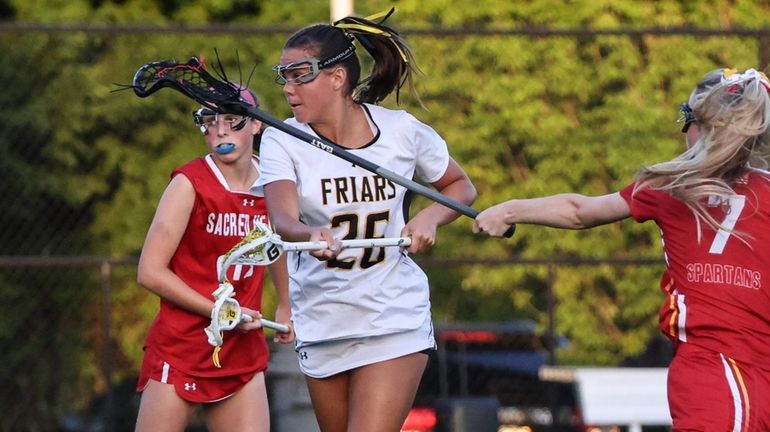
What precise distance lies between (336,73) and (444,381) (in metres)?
4.85

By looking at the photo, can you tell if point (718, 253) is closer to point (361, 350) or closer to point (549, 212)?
point (549, 212)

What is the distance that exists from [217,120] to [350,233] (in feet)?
2.99

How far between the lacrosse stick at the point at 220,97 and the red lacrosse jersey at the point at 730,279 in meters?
0.85

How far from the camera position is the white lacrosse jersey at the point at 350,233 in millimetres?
4996

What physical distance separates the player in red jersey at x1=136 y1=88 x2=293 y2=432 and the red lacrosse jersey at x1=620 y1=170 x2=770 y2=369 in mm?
1725

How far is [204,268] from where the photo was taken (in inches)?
217

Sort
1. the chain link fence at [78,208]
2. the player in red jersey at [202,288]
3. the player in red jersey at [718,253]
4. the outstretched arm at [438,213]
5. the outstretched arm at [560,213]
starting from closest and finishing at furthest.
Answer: the player in red jersey at [718,253]
the outstretched arm at [560,213]
the outstretched arm at [438,213]
the player in red jersey at [202,288]
the chain link fence at [78,208]

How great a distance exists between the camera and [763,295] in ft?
14.4

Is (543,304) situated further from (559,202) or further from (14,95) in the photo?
(559,202)

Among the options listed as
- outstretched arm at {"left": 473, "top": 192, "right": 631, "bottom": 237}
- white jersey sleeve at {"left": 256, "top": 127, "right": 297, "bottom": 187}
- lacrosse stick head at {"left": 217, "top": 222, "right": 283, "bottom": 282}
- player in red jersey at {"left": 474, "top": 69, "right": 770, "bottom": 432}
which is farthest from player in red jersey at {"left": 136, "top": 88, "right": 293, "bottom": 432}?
player in red jersey at {"left": 474, "top": 69, "right": 770, "bottom": 432}

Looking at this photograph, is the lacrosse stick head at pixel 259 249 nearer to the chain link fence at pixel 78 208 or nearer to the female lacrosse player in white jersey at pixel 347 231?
the female lacrosse player in white jersey at pixel 347 231

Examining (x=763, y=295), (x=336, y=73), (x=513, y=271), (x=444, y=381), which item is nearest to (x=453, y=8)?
(x=513, y=271)

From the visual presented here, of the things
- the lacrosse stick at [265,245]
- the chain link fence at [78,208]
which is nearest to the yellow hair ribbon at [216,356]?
the lacrosse stick at [265,245]

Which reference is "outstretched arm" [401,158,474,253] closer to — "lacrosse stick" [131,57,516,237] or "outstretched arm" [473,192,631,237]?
"lacrosse stick" [131,57,516,237]
